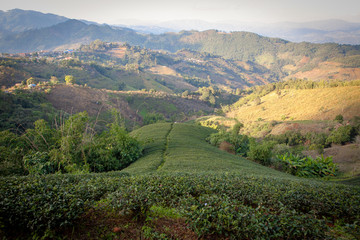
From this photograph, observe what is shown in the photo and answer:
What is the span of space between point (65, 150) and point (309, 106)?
61.5m

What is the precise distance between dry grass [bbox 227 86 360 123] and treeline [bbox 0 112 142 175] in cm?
4750

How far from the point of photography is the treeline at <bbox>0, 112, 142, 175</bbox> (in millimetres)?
10273

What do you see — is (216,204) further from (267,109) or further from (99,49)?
(99,49)

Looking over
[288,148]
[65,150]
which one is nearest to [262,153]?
[288,148]

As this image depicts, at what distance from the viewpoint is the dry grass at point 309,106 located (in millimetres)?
44750

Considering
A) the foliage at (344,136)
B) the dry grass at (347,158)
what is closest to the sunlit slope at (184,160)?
the dry grass at (347,158)

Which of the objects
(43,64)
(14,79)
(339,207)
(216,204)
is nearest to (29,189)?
(216,204)

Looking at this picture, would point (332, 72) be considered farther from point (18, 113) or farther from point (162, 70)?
point (18, 113)

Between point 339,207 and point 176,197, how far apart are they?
5.20 metres

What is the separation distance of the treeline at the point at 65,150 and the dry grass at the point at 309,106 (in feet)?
156

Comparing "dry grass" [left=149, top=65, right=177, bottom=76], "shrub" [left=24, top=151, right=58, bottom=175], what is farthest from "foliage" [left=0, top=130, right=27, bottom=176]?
"dry grass" [left=149, top=65, right=177, bottom=76]

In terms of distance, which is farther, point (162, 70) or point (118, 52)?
point (118, 52)

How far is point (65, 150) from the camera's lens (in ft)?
38.1

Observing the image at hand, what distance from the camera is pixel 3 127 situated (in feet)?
81.8
